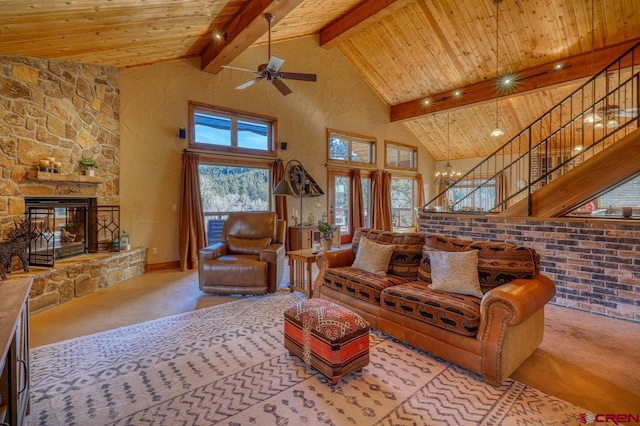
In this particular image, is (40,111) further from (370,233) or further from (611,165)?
(611,165)

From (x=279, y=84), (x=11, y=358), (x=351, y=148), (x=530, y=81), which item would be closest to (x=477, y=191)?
(x=530, y=81)

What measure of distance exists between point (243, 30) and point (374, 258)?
11.9 feet

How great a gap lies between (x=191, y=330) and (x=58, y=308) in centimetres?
188

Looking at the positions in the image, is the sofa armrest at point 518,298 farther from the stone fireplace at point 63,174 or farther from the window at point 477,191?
the window at point 477,191

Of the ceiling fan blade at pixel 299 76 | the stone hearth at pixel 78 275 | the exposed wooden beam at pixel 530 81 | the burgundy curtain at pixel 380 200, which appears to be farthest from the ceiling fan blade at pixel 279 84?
the exposed wooden beam at pixel 530 81

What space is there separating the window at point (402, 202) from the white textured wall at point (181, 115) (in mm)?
3030

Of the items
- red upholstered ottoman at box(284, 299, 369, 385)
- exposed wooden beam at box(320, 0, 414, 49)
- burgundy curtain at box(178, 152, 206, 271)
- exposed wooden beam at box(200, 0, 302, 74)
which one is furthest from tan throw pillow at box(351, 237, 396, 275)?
exposed wooden beam at box(320, 0, 414, 49)

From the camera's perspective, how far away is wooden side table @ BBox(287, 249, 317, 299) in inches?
156

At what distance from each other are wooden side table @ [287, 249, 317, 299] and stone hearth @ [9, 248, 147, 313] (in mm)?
2661

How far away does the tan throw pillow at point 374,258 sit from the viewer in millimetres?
3363

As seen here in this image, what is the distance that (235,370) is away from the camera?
2346 mm

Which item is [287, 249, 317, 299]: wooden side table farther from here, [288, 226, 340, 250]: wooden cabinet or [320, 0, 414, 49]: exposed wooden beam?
[320, 0, 414, 49]: exposed wooden beam

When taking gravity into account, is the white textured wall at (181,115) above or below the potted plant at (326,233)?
above

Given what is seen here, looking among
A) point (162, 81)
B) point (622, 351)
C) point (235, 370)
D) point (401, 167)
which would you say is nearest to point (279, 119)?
point (162, 81)
